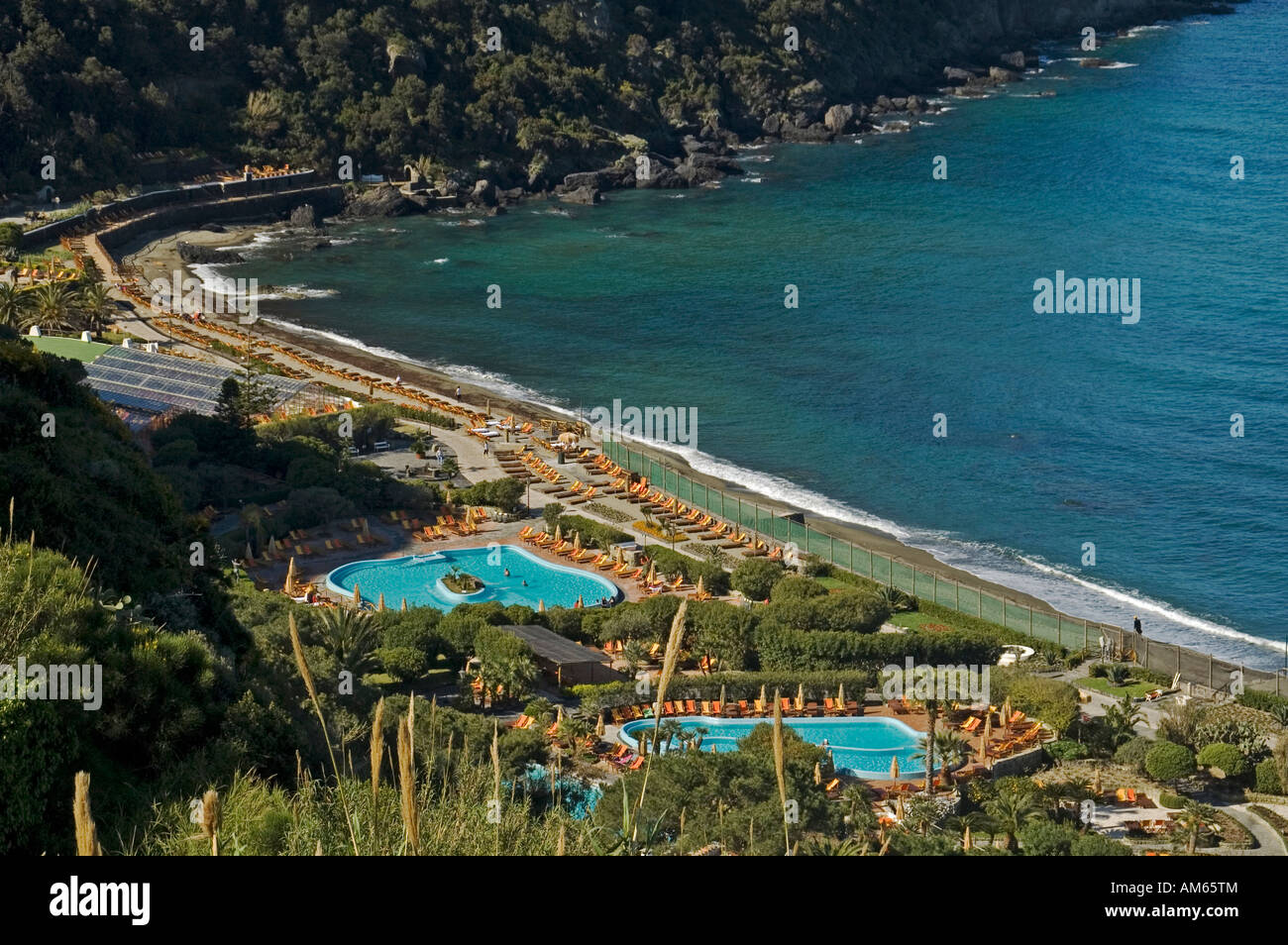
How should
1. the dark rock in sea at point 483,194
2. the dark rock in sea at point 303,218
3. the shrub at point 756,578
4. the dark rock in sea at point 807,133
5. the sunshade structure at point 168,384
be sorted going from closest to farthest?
the shrub at point 756,578 → the sunshade structure at point 168,384 → the dark rock in sea at point 303,218 → the dark rock in sea at point 483,194 → the dark rock in sea at point 807,133

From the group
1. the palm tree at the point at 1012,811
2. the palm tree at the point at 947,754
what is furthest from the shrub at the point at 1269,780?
the palm tree at the point at 1012,811

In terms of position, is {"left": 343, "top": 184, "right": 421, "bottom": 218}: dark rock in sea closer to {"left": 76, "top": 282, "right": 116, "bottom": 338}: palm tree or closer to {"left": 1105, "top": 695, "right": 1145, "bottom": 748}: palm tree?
{"left": 76, "top": 282, "right": 116, "bottom": 338}: palm tree

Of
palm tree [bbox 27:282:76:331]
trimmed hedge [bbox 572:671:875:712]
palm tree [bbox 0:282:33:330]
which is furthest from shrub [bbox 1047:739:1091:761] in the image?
palm tree [bbox 27:282:76:331]

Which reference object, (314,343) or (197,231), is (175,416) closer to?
(314,343)

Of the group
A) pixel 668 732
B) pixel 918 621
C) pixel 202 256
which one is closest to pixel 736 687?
pixel 668 732

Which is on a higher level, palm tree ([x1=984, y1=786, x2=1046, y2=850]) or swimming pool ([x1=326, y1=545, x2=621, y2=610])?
palm tree ([x1=984, y1=786, x2=1046, y2=850])

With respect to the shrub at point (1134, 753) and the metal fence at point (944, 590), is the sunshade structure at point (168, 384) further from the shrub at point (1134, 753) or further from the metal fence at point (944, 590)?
the shrub at point (1134, 753)

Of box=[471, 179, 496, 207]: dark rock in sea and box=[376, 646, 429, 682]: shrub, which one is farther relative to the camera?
box=[471, 179, 496, 207]: dark rock in sea
